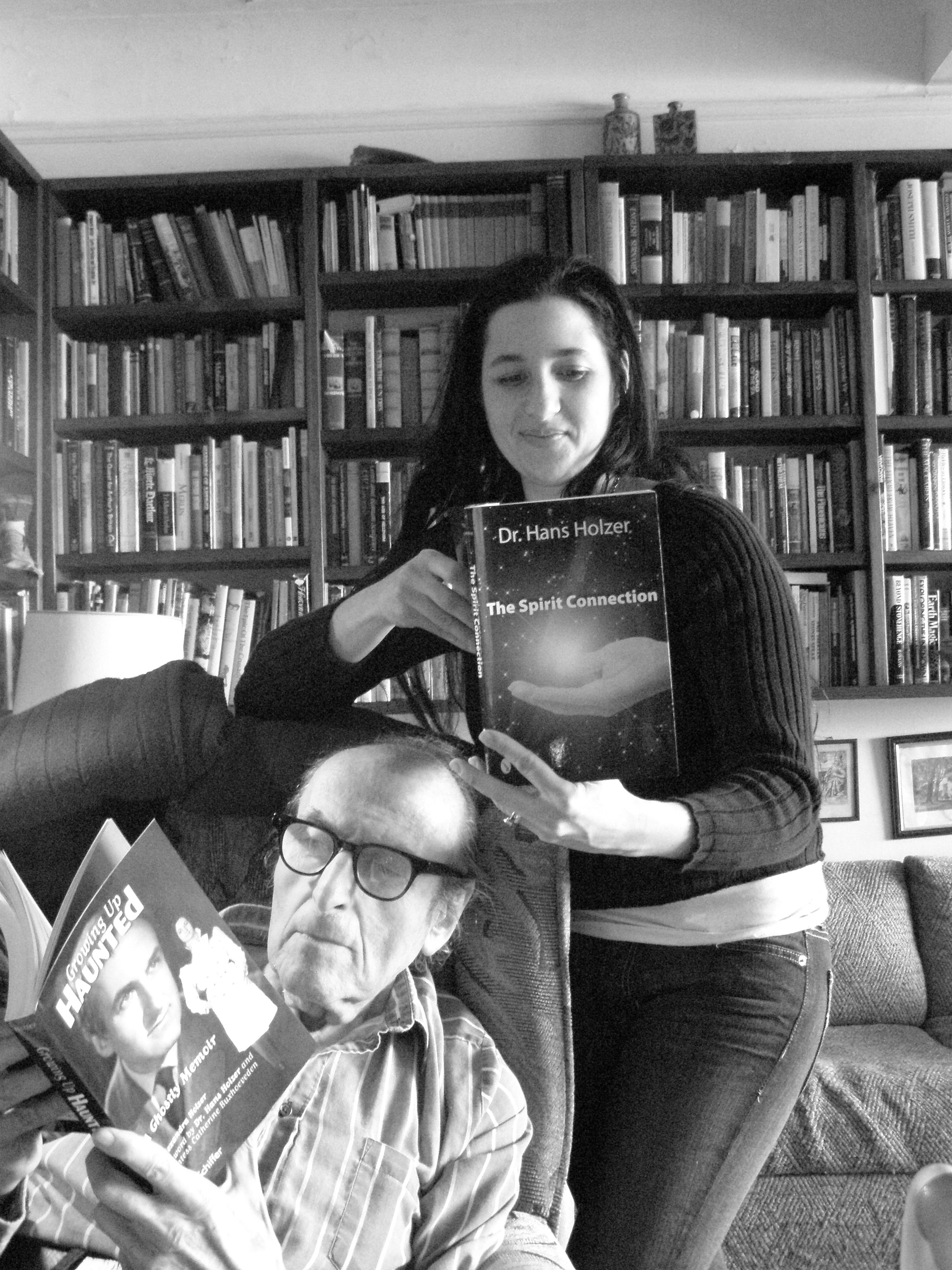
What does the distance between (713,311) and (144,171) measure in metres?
1.63

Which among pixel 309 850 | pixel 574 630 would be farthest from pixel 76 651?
pixel 574 630

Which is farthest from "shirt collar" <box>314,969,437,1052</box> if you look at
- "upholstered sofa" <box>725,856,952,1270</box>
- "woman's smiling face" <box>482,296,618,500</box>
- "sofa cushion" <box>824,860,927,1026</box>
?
"sofa cushion" <box>824,860,927,1026</box>

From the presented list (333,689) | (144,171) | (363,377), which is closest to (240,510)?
(363,377)

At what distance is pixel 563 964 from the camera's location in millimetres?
1123

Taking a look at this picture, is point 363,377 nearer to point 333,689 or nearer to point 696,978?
point 333,689

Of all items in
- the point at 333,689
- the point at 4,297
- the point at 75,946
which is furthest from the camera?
the point at 4,297

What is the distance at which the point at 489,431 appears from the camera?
134 centimetres

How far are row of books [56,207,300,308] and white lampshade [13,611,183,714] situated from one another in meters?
1.05

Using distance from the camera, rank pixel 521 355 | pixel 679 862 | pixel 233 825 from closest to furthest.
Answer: pixel 679 862, pixel 233 825, pixel 521 355

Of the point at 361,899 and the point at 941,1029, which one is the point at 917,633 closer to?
the point at 941,1029

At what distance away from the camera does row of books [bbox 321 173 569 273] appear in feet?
9.50

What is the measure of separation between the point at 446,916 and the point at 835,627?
2.09 m

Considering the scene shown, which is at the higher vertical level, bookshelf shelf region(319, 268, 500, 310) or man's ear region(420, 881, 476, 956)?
bookshelf shelf region(319, 268, 500, 310)

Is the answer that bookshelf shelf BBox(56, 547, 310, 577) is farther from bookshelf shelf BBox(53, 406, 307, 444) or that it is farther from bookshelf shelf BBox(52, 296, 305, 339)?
bookshelf shelf BBox(52, 296, 305, 339)
